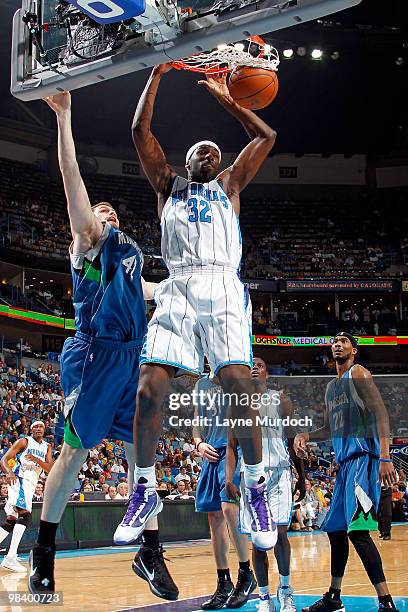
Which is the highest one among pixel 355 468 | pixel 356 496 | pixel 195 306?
pixel 195 306

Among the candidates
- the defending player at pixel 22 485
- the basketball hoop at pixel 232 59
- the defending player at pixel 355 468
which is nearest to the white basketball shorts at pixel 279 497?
the defending player at pixel 355 468

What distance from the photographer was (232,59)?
514 centimetres

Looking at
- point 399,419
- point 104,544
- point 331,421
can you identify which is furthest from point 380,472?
point 399,419

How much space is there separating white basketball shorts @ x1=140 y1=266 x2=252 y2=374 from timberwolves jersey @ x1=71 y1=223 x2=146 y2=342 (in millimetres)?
494

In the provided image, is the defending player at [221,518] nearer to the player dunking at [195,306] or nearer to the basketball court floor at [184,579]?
the basketball court floor at [184,579]

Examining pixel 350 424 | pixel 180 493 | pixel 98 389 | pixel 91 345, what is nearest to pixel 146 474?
pixel 98 389

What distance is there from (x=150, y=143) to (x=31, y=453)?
7479 millimetres

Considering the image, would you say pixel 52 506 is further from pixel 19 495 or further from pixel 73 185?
pixel 19 495

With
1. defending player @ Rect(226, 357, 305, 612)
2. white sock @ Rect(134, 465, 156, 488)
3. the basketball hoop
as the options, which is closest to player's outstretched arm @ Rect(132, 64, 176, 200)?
the basketball hoop

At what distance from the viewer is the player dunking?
4160mm

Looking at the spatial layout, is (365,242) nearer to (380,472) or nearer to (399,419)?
(399,419)

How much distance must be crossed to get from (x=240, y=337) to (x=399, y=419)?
2847 centimetres

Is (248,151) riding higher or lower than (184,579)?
higher

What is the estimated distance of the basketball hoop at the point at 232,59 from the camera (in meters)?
4.93
